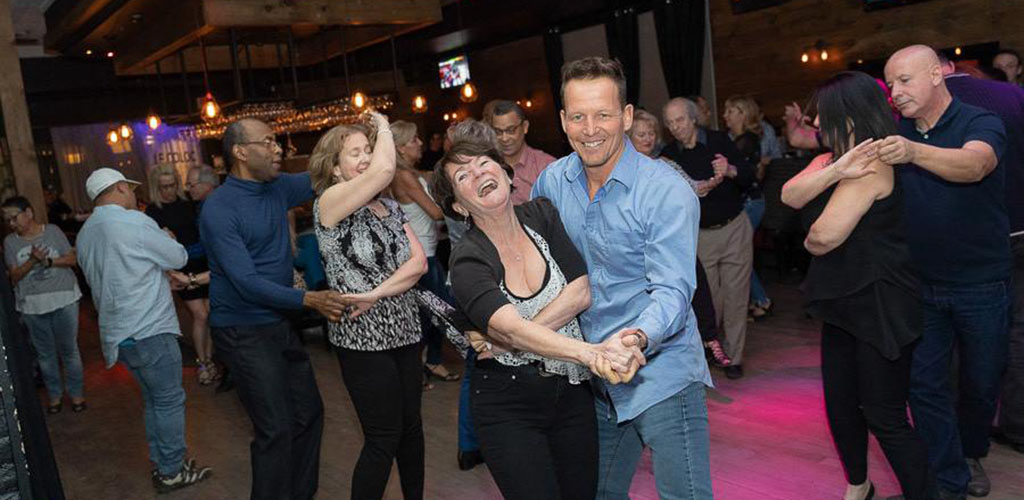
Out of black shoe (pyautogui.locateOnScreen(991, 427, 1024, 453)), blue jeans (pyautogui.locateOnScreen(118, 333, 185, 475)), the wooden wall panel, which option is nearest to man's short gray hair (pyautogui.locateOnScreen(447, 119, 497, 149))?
blue jeans (pyautogui.locateOnScreen(118, 333, 185, 475))

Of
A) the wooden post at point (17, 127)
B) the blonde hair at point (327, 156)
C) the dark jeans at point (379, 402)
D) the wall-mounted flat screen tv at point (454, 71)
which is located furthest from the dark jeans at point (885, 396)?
the wall-mounted flat screen tv at point (454, 71)

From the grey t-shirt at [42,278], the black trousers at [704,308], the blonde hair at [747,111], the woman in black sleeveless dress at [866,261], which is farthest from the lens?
the blonde hair at [747,111]

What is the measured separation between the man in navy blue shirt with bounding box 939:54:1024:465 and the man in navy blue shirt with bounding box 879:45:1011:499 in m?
0.31

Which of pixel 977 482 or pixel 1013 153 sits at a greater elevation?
pixel 1013 153

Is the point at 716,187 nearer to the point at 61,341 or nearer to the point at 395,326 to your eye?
the point at 395,326

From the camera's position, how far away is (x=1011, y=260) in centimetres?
292

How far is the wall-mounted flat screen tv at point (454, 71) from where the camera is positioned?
14.5 meters

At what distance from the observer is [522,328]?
6.57 ft

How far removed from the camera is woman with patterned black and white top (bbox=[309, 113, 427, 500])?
9.18ft

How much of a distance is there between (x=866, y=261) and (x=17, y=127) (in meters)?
5.73

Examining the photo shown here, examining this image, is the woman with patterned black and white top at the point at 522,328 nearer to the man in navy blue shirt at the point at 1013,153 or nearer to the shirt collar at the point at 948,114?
the shirt collar at the point at 948,114

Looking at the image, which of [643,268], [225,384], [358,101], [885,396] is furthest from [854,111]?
[358,101]

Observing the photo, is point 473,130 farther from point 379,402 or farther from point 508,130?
point 379,402

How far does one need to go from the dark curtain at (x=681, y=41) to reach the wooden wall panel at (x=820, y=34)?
22cm
